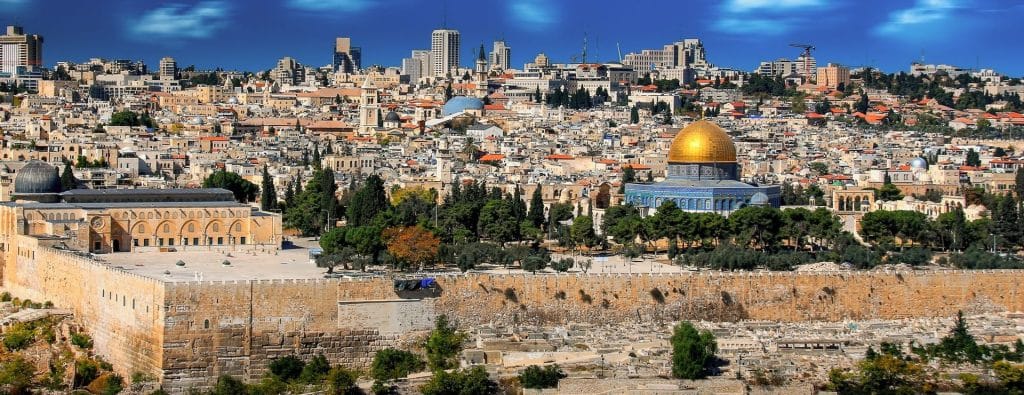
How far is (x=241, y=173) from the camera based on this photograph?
6238cm

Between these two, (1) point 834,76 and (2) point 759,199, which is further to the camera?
(1) point 834,76

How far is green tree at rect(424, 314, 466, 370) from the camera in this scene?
33062 millimetres

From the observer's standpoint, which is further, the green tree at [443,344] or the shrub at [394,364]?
the green tree at [443,344]

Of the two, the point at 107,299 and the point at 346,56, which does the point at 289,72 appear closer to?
the point at 346,56

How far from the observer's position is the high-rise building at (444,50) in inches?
5763

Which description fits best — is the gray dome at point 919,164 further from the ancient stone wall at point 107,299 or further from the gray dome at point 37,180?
the ancient stone wall at point 107,299

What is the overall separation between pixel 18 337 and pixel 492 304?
29.9ft

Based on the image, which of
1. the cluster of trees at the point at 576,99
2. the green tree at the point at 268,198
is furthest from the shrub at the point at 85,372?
the cluster of trees at the point at 576,99

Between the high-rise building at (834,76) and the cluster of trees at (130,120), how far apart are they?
45.6m

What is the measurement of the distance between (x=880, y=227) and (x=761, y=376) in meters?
16.4

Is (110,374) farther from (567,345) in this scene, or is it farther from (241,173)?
(241,173)

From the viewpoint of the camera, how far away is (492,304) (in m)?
35.4

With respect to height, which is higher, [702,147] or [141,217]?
[702,147]

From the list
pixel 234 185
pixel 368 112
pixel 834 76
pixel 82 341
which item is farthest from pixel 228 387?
pixel 834 76
